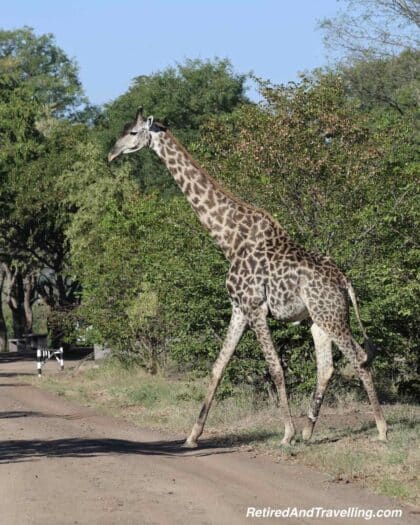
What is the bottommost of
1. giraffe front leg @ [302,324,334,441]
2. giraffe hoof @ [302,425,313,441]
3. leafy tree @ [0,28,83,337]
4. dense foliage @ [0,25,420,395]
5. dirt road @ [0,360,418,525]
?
dirt road @ [0,360,418,525]

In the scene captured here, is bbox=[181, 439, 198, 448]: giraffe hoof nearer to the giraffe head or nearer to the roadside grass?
the roadside grass

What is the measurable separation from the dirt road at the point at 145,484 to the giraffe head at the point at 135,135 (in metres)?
3.70

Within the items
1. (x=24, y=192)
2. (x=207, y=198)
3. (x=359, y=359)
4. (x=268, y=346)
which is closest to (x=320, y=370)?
(x=359, y=359)

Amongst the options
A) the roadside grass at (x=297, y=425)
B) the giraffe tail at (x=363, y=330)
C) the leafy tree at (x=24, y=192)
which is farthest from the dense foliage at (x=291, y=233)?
the leafy tree at (x=24, y=192)

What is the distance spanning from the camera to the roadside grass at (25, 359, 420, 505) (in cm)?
1102

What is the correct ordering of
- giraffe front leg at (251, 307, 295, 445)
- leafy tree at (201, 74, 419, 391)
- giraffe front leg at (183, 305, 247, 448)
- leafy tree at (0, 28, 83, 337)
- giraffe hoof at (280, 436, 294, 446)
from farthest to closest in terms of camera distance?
leafy tree at (0, 28, 83, 337)
leafy tree at (201, 74, 419, 391)
giraffe front leg at (183, 305, 247, 448)
giraffe front leg at (251, 307, 295, 445)
giraffe hoof at (280, 436, 294, 446)

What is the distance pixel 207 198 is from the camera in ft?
46.4

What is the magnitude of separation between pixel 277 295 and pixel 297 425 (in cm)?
230

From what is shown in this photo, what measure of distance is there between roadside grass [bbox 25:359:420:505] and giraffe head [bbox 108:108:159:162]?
3.81 metres

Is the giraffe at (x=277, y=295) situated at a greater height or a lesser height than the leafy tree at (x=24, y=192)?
lesser

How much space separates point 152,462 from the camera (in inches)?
462

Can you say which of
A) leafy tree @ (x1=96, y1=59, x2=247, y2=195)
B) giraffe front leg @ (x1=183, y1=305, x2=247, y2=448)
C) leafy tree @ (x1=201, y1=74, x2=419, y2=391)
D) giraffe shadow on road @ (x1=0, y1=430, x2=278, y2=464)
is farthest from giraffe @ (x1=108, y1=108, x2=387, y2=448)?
leafy tree @ (x1=96, y1=59, x2=247, y2=195)

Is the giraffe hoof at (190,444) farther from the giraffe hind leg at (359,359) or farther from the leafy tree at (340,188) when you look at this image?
the leafy tree at (340,188)

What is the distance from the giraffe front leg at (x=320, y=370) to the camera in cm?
1341
